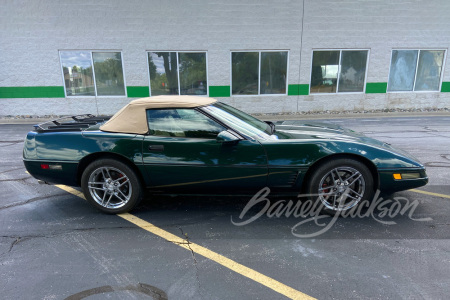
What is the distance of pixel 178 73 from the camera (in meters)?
12.9

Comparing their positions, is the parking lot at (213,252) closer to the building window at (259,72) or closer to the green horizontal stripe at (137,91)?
the green horizontal stripe at (137,91)

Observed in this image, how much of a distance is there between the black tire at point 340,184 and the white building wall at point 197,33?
34.4 ft

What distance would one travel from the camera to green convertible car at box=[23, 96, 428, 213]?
3.12 meters

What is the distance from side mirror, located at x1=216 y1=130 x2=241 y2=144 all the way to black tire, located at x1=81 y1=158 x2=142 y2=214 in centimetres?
116

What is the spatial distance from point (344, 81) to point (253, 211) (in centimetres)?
1230

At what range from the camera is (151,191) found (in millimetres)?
3422

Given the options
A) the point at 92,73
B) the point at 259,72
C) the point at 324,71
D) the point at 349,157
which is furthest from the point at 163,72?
the point at 349,157

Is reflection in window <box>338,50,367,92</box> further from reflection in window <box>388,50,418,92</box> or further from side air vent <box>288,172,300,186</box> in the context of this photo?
side air vent <box>288,172,300,186</box>

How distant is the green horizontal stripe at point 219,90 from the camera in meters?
13.1

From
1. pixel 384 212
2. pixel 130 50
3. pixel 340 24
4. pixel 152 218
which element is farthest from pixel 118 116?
pixel 340 24

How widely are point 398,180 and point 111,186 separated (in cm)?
343

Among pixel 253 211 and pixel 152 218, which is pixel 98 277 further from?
pixel 253 211

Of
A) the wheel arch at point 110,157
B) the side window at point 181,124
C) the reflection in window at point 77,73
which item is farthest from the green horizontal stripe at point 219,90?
the wheel arch at point 110,157

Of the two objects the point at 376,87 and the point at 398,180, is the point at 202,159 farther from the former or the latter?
the point at 376,87
